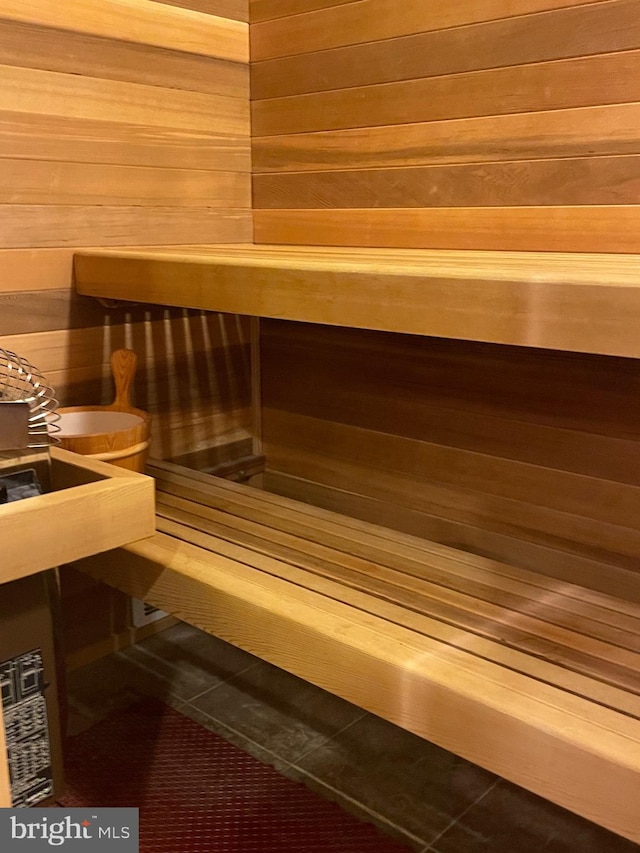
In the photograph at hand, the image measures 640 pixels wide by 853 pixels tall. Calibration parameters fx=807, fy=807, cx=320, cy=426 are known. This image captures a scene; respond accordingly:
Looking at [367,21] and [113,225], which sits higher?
[367,21]

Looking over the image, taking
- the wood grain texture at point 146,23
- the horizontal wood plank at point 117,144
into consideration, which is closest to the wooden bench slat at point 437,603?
the horizontal wood plank at point 117,144

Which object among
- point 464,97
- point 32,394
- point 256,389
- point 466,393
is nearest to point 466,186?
point 464,97

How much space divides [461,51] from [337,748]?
1385mm

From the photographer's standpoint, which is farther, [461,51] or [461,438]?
[461,438]

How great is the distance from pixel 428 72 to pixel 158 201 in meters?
0.65

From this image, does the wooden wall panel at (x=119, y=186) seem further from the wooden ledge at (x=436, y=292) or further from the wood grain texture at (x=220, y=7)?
the wooden ledge at (x=436, y=292)

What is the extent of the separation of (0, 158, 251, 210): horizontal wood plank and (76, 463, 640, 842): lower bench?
0.66m

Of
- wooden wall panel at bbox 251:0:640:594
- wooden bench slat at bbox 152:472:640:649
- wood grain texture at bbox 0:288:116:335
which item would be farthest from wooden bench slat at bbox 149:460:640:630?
wood grain texture at bbox 0:288:116:335

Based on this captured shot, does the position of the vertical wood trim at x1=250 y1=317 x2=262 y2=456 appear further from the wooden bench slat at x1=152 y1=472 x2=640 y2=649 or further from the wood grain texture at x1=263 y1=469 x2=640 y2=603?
the wooden bench slat at x1=152 y1=472 x2=640 y2=649

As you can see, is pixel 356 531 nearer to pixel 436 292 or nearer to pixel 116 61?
pixel 436 292

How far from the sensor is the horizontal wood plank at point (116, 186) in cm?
158

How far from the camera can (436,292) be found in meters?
1.04

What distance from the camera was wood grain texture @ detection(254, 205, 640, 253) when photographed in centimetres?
141

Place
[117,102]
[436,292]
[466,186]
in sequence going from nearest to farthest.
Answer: [436,292]
[466,186]
[117,102]
